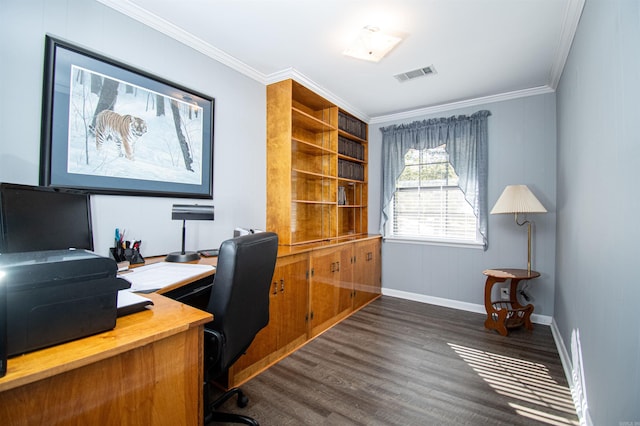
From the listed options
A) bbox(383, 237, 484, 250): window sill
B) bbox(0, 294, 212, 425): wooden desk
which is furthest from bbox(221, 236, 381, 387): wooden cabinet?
bbox(0, 294, 212, 425): wooden desk

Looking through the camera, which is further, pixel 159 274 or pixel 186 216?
pixel 186 216

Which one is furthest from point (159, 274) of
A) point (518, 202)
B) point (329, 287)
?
point (518, 202)

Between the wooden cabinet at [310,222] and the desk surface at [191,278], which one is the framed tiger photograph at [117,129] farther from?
the wooden cabinet at [310,222]

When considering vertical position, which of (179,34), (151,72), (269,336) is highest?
(179,34)

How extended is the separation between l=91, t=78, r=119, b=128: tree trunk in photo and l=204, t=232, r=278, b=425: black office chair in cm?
130

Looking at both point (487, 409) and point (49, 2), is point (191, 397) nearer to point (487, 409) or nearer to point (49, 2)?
point (487, 409)

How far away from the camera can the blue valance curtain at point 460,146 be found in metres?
3.58

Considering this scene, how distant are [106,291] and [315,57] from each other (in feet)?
8.32

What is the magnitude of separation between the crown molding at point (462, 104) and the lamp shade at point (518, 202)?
3.88 ft

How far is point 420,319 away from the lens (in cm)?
338

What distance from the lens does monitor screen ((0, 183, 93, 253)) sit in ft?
3.99

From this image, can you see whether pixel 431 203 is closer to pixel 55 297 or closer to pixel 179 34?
pixel 179 34

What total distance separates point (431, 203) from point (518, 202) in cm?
112

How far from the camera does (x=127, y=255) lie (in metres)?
1.83
